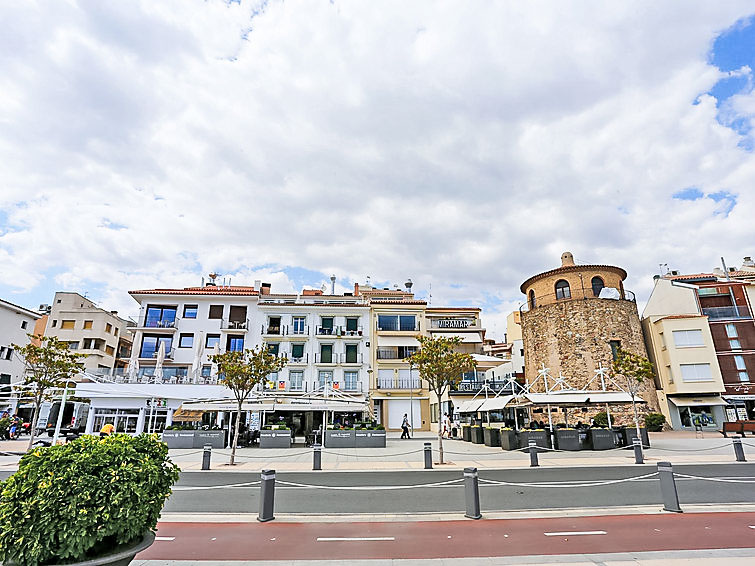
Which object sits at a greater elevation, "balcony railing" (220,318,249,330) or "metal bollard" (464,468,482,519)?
"balcony railing" (220,318,249,330)

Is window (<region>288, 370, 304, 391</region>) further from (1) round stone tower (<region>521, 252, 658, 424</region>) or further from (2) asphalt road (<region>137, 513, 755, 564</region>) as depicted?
(2) asphalt road (<region>137, 513, 755, 564</region>)

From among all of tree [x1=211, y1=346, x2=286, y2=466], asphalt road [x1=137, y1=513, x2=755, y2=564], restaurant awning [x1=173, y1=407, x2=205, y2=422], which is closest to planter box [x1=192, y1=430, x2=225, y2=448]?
tree [x1=211, y1=346, x2=286, y2=466]

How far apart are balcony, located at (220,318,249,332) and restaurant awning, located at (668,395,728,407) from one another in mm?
34493

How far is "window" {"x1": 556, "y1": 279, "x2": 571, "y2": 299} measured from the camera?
35.4m

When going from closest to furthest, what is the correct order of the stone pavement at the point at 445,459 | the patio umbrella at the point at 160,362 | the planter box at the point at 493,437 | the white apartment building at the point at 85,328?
the stone pavement at the point at 445,459
the planter box at the point at 493,437
the patio umbrella at the point at 160,362
the white apartment building at the point at 85,328

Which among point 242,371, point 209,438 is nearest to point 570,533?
point 242,371

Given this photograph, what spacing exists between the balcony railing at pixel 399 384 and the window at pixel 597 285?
15.6 m

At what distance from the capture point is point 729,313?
36938mm

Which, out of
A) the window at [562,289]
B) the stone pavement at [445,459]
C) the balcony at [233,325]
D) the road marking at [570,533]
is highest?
the window at [562,289]

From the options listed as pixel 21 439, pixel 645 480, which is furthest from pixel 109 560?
pixel 21 439

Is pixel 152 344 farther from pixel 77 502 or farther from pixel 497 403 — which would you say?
pixel 77 502

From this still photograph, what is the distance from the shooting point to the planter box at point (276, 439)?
23.5m

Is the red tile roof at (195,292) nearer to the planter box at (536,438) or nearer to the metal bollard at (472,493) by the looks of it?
the planter box at (536,438)

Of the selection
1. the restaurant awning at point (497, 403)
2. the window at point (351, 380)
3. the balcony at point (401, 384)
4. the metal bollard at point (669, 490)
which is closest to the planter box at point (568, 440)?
the restaurant awning at point (497, 403)
